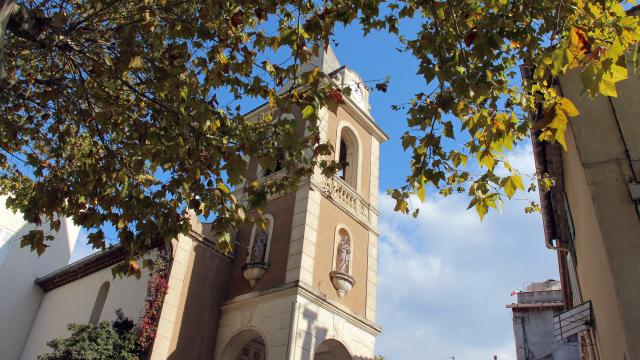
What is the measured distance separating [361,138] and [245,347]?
8.67 meters

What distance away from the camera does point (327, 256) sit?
53.4ft

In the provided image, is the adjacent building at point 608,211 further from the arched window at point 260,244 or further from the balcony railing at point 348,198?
the arched window at point 260,244

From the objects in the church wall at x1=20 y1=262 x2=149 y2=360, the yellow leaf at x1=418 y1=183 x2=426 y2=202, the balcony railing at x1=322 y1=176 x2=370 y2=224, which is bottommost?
the yellow leaf at x1=418 y1=183 x2=426 y2=202

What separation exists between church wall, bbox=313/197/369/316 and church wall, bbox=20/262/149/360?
16.1ft

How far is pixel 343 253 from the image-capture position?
17.0 metres

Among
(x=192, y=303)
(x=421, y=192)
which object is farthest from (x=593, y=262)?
(x=192, y=303)

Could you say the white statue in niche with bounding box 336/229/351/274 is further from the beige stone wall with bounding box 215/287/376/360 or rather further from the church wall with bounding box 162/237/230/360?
the church wall with bounding box 162/237/230/360

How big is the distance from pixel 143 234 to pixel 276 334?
6507 millimetres

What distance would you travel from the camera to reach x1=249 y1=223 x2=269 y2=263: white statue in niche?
16312 mm

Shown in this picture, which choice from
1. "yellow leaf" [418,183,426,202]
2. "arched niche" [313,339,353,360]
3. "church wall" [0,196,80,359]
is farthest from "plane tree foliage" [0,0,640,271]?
"church wall" [0,196,80,359]

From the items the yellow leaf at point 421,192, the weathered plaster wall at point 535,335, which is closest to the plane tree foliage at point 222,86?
the yellow leaf at point 421,192

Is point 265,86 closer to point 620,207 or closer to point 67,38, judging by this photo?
point 67,38

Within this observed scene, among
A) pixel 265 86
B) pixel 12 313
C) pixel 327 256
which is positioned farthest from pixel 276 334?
pixel 12 313

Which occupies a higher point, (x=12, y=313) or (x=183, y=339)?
(x=12, y=313)
